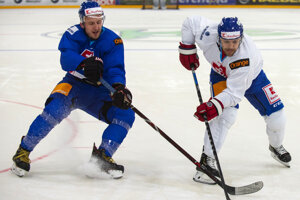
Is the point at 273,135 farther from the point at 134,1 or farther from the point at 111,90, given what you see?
the point at 134,1

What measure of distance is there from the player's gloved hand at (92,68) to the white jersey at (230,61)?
0.60m

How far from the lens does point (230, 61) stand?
8.18ft

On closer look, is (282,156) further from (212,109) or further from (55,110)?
(55,110)

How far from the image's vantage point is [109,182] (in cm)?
258

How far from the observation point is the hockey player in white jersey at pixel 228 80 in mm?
2447

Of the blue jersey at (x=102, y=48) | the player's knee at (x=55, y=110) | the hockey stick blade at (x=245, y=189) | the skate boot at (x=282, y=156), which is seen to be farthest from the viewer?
the skate boot at (x=282, y=156)

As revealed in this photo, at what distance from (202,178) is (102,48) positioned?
0.89 m

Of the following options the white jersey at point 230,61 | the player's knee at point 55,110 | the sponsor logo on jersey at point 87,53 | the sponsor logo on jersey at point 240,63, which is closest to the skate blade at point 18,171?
the player's knee at point 55,110

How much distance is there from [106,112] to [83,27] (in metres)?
0.49

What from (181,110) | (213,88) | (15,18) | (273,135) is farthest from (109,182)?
(15,18)

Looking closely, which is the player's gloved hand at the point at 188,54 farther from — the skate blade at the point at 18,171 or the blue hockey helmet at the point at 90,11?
the skate blade at the point at 18,171

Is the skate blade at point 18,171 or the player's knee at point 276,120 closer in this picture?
the skate blade at point 18,171

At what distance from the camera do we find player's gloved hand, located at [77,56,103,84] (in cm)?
248

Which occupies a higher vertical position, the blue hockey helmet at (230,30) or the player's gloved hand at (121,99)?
the blue hockey helmet at (230,30)
